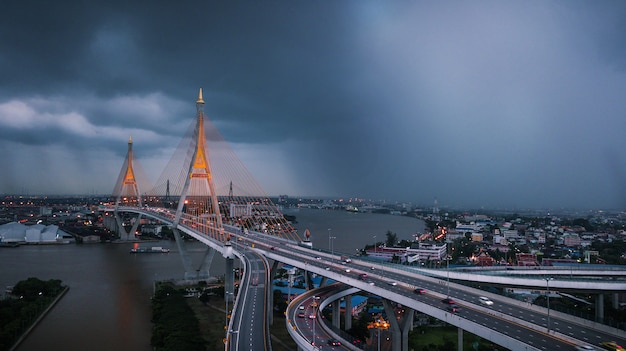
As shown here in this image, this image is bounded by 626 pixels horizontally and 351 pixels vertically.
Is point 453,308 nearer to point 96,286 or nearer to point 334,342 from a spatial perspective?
point 334,342

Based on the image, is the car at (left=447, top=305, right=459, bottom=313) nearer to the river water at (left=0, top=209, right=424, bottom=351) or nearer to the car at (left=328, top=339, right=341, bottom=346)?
the car at (left=328, top=339, right=341, bottom=346)

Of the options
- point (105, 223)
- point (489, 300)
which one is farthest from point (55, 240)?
point (489, 300)

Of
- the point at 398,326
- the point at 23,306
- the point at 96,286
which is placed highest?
the point at 398,326

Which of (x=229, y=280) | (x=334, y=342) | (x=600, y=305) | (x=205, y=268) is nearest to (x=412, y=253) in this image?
(x=205, y=268)

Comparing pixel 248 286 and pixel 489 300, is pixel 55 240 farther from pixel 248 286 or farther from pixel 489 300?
pixel 489 300

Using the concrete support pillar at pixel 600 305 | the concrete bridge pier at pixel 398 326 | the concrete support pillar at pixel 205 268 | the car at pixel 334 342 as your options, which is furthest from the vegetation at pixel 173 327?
the concrete support pillar at pixel 600 305

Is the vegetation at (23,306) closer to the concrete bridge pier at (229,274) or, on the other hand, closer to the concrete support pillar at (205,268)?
the concrete support pillar at (205,268)
